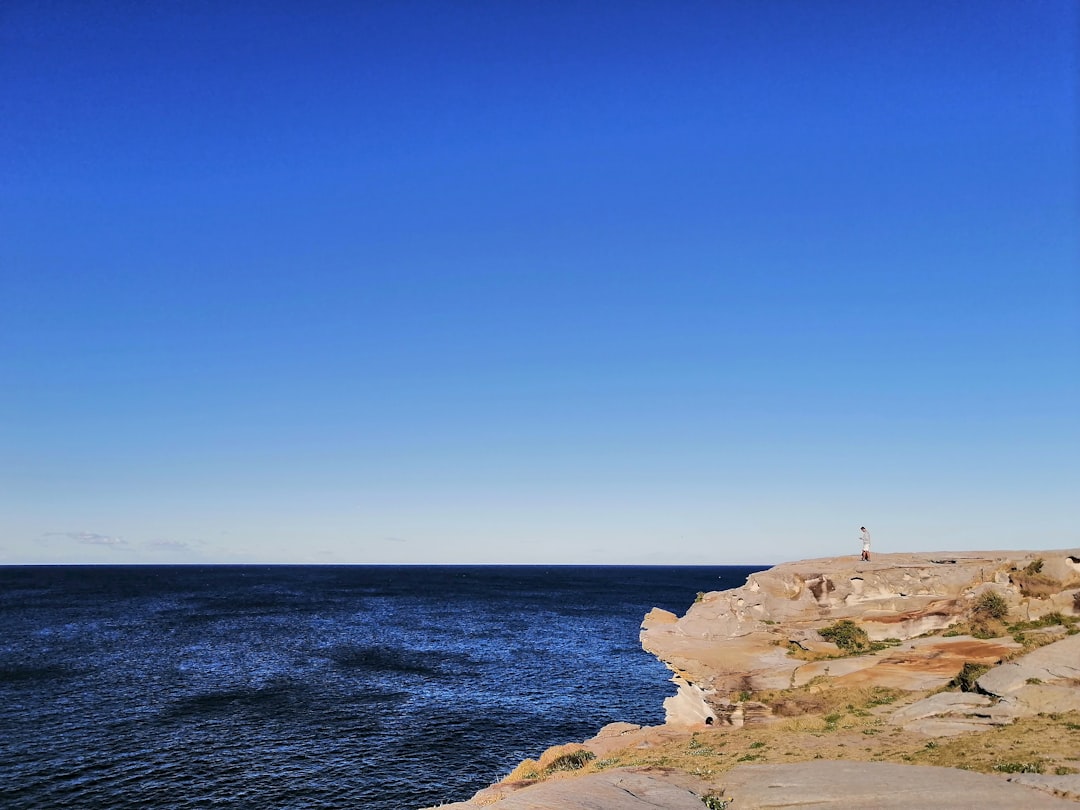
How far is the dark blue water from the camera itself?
3547 cm

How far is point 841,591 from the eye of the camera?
161ft

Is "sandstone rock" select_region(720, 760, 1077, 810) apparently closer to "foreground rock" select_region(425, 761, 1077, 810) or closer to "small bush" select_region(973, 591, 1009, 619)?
"foreground rock" select_region(425, 761, 1077, 810)

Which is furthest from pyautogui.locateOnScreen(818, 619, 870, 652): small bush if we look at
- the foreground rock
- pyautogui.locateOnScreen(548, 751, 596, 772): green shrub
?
the foreground rock

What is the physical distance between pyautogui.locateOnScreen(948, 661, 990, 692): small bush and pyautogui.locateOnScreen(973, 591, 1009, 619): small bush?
10679 mm

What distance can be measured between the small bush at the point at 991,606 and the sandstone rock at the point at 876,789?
74.0ft

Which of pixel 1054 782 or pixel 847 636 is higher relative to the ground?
pixel 1054 782

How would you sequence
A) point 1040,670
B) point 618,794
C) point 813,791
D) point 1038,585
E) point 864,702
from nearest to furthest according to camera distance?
point 813,791 → point 618,794 → point 1040,670 → point 864,702 → point 1038,585

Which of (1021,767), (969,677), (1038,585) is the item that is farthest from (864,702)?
(1038,585)

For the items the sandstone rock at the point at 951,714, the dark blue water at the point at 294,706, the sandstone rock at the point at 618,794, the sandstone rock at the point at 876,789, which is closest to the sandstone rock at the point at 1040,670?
the sandstone rock at the point at 951,714

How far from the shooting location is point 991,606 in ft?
126

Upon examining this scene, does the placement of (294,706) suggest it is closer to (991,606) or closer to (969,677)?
(969,677)

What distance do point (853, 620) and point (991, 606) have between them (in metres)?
8.73

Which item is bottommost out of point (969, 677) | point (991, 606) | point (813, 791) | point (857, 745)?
point (857, 745)

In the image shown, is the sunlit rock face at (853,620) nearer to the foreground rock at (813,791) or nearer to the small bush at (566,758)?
the small bush at (566,758)
